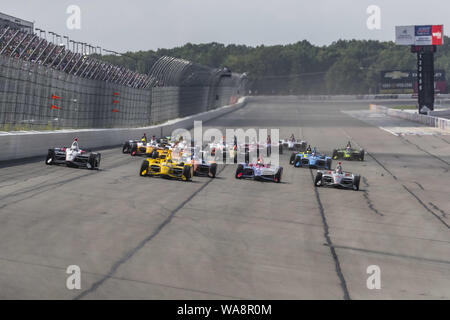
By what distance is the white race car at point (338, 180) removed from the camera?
59.2 feet

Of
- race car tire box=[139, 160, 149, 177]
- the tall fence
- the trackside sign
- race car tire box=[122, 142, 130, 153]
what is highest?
the trackside sign

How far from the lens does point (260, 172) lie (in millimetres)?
18984

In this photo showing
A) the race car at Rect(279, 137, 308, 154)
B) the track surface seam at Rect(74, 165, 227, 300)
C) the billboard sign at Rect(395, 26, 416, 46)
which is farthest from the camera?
the billboard sign at Rect(395, 26, 416, 46)

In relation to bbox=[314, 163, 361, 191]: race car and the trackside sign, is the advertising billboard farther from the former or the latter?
bbox=[314, 163, 361, 191]: race car

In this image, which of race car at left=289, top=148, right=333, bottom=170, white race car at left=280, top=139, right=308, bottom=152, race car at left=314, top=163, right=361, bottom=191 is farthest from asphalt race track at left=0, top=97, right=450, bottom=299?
white race car at left=280, top=139, right=308, bottom=152

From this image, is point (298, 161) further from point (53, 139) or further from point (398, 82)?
point (398, 82)

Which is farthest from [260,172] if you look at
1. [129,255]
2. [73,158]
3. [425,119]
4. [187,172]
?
[425,119]

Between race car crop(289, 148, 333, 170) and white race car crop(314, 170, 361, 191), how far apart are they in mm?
4055

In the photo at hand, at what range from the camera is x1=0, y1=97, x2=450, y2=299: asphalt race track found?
8.00 meters

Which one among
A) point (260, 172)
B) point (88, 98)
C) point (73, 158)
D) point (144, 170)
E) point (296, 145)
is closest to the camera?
point (144, 170)

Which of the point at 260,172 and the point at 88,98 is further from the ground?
the point at 88,98

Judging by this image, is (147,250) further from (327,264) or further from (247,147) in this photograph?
(247,147)

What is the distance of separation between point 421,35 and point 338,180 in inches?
1901

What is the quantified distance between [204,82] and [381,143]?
2438cm
